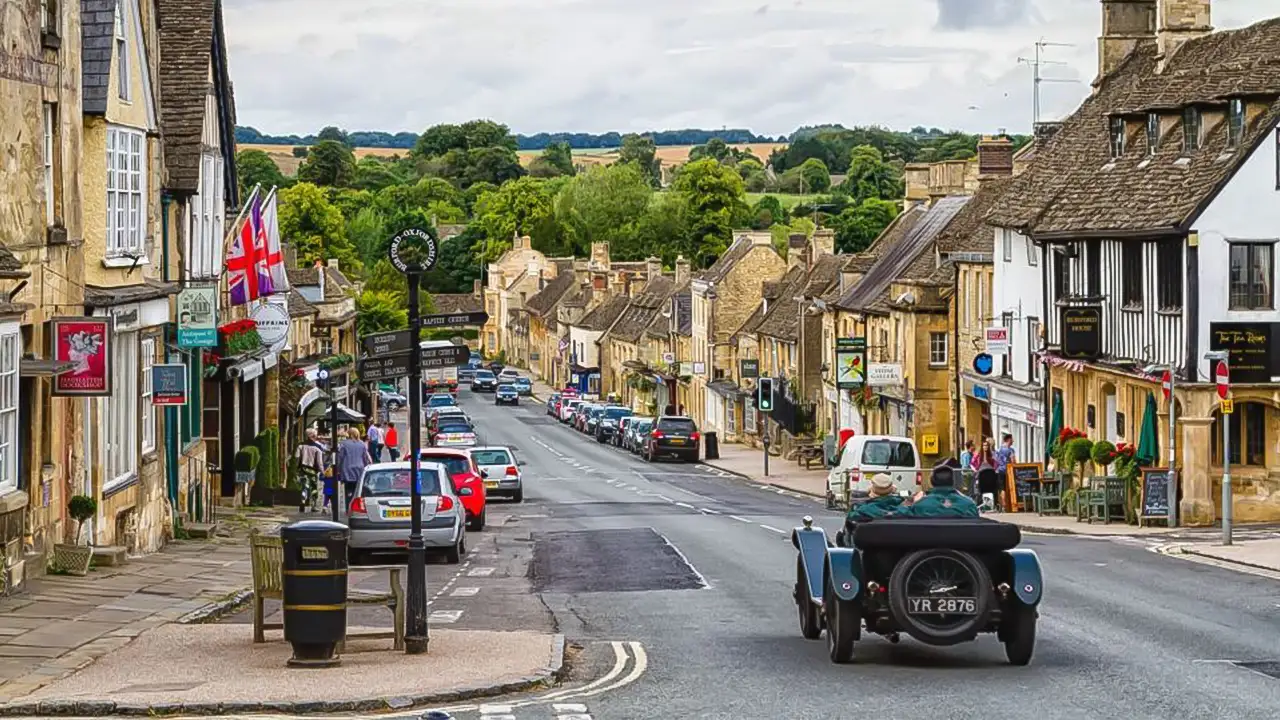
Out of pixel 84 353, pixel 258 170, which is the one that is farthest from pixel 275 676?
pixel 258 170

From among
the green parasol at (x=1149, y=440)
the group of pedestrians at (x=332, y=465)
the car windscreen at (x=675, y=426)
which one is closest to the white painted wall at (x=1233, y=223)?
the green parasol at (x=1149, y=440)

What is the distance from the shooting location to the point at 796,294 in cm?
8331

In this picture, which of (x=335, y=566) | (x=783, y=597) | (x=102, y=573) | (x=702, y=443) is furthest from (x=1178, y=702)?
(x=702, y=443)

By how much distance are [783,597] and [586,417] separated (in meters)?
75.1

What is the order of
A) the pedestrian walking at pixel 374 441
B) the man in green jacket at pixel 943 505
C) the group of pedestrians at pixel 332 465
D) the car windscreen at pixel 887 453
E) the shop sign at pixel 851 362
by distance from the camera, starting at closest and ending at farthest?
1. the man in green jacket at pixel 943 505
2. the group of pedestrians at pixel 332 465
3. the car windscreen at pixel 887 453
4. the pedestrian walking at pixel 374 441
5. the shop sign at pixel 851 362

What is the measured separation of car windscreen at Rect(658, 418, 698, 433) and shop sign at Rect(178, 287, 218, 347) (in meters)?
45.9

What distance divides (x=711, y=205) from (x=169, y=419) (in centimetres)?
12069

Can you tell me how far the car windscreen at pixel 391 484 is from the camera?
99.6ft

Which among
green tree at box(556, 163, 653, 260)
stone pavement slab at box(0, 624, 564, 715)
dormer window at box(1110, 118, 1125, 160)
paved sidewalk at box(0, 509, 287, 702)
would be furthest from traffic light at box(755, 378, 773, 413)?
green tree at box(556, 163, 653, 260)

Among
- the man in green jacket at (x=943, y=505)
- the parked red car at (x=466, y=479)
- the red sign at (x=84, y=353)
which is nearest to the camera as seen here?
the man in green jacket at (x=943, y=505)

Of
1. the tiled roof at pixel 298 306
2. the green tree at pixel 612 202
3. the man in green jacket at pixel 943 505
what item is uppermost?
the green tree at pixel 612 202

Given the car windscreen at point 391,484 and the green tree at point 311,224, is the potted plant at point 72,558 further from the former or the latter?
the green tree at point 311,224

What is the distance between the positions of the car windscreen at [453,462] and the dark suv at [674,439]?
38.9 meters

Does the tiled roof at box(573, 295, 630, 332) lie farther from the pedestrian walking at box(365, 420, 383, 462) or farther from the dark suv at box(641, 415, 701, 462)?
the pedestrian walking at box(365, 420, 383, 462)
